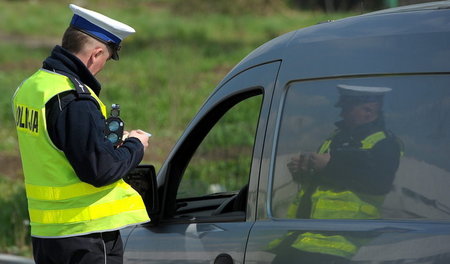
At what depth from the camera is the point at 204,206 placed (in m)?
4.88

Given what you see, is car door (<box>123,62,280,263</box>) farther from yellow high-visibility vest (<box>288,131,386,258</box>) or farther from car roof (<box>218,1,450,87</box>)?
yellow high-visibility vest (<box>288,131,386,258</box>)

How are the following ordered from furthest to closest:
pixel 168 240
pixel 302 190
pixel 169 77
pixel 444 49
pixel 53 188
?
pixel 169 77 → pixel 168 240 → pixel 53 188 → pixel 302 190 → pixel 444 49

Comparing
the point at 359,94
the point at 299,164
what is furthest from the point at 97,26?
the point at 359,94

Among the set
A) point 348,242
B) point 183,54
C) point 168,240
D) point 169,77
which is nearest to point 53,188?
point 168,240

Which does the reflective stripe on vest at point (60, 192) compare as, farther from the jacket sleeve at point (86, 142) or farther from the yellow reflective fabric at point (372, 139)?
the yellow reflective fabric at point (372, 139)

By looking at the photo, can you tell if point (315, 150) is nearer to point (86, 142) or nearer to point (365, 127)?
point (365, 127)

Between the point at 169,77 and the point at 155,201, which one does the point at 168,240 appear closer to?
the point at 155,201

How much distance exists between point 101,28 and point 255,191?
3.09 feet

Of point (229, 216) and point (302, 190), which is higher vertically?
point (302, 190)

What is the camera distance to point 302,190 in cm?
372

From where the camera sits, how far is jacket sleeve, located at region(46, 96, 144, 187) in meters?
3.90

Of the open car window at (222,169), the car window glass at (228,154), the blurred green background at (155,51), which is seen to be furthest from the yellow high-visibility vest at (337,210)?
the car window glass at (228,154)

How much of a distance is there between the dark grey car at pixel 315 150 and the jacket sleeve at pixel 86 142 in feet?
1.39

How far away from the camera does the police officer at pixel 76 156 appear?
155 inches
